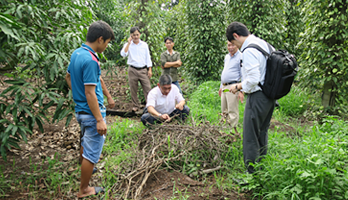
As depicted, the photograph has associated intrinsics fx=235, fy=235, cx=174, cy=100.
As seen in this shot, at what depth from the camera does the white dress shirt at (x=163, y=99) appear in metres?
4.12

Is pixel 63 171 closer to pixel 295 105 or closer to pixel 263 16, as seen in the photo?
pixel 295 105

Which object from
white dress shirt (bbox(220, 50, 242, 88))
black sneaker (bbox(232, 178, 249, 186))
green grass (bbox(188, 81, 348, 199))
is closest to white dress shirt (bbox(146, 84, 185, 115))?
white dress shirt (bbox(220, 50, 242, 88))

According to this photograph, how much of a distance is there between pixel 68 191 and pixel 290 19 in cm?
899

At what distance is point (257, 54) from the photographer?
2521 mm

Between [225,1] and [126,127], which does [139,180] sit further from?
[225,1]

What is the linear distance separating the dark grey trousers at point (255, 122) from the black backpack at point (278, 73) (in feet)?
0.35

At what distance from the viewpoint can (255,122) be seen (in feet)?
8.63

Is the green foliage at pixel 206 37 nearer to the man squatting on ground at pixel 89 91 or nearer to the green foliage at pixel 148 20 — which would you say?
the green foliage at pixel 148 20

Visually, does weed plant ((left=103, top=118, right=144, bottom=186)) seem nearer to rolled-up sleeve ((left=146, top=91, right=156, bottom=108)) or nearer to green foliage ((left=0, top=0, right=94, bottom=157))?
rolled-up sleeve ((left=146, top=91, right=156, bottom=108))

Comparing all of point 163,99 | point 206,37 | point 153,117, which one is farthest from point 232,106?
point 206,37

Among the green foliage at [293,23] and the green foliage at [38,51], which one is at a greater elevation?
the green foliage at [293,23]

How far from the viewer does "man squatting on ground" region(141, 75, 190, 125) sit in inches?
156

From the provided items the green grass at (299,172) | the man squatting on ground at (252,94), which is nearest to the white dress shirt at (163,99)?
the green grass at (299,172)

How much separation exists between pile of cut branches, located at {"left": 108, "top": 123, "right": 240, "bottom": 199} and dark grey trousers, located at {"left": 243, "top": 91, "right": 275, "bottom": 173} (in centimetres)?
51
